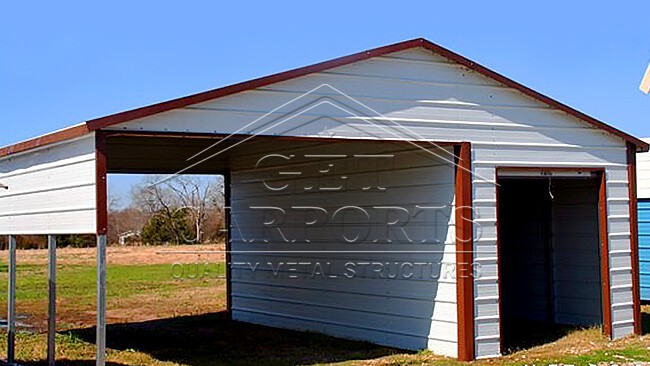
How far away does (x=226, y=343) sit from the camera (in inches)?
487

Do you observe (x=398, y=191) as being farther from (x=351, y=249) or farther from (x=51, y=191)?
(x=51, y=191)

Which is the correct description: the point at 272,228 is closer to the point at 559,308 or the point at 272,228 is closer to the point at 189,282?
the point at 559,308

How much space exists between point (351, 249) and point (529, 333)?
2735mm

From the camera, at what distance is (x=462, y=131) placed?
33.7ft

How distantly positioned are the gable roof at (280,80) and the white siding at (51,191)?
12cm

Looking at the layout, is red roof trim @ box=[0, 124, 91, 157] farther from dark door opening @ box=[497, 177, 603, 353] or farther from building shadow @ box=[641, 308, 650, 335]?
building shadow @ box=[641, 308, 650, 335]

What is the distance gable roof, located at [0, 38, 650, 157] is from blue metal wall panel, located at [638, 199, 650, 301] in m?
4.39

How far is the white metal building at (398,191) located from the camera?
902 centimetres

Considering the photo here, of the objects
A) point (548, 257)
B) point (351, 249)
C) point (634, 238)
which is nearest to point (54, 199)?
point (351, 249)

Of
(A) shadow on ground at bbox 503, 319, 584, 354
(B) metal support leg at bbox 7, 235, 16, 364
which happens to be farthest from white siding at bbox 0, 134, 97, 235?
(A) shadow on ground at bbox 503, 319, 584, 354

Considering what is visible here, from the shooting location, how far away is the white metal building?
902 cm

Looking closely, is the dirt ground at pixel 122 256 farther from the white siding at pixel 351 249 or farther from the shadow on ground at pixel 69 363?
the shadow on ground at pixel 69 363

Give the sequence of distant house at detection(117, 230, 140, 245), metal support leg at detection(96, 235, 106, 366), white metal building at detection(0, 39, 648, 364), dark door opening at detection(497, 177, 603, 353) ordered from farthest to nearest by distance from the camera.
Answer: distant house at detection(117, 230, 140, 245) → dark door opening at detection(497, 177, 603, 353) → white metal building at detection(0, 39, 648, 364) → metal support leg at detection(96, 235, 106, 366)

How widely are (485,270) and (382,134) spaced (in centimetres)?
202
